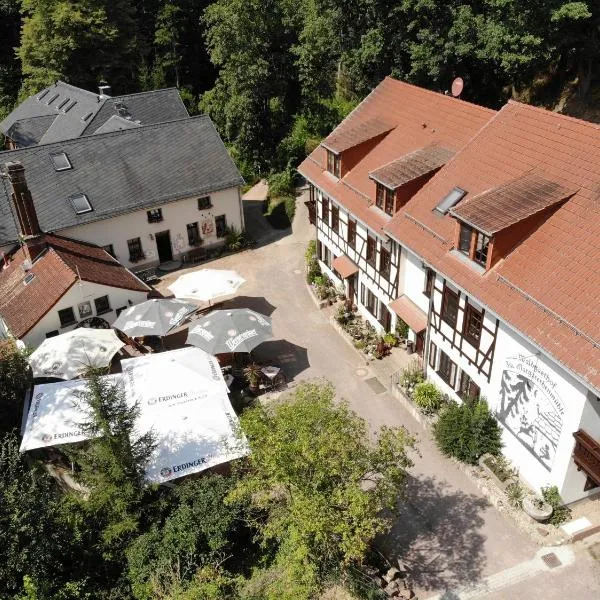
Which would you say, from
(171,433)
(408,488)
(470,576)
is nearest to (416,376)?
(408,488)

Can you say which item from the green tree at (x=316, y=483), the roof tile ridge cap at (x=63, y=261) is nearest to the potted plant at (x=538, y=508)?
the green tree at (x=316, y=483)

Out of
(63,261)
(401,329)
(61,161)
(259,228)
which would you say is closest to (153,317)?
(63,261)

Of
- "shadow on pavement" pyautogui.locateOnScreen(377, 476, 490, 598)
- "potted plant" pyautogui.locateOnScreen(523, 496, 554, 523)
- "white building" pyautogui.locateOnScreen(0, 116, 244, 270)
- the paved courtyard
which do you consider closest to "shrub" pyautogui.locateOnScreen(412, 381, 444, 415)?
the paved courtyard

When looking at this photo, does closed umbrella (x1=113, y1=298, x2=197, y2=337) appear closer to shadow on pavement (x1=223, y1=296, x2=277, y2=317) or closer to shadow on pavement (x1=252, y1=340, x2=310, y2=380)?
shadow on pavement (x1=252, y1=340, x2=310, y2=380)

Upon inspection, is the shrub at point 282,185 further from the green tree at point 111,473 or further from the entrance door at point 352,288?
the green tree at point 111,473

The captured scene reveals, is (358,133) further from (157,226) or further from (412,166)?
(157,226)

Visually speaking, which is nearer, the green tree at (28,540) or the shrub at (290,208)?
the green tree at (28,540)

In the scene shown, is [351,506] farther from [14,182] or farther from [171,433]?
[14,182]
